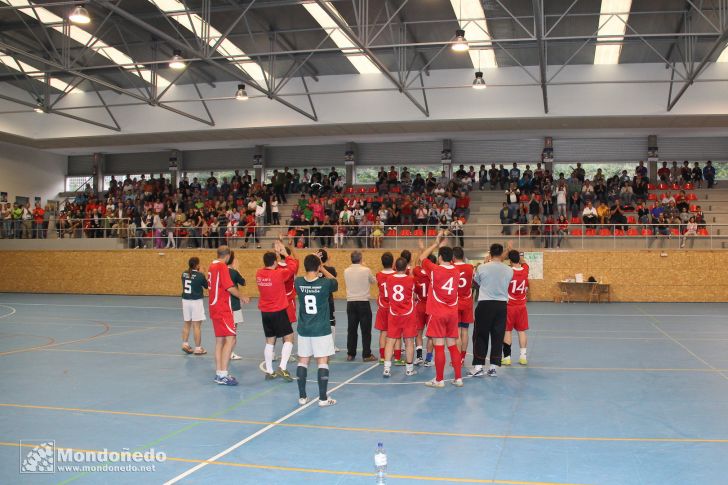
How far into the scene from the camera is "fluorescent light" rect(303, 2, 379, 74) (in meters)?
24.3

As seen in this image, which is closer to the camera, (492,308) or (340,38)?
(492,308)

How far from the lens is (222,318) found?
416 inches

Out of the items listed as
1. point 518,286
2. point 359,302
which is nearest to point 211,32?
point 359,302

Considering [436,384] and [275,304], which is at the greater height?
[275,304]

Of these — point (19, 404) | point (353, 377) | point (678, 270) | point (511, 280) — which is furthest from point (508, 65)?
point (19, 404)

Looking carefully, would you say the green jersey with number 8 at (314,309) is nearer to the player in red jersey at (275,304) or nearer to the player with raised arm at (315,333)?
the player with raised arm at (315,333)

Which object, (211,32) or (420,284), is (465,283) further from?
(211,32)

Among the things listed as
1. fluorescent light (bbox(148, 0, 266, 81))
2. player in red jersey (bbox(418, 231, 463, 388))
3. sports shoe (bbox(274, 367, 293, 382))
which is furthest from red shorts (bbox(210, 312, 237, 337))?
fluorescent light (bbox(148, 0, 266, 81))

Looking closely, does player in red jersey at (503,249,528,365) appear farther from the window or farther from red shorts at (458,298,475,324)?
the window

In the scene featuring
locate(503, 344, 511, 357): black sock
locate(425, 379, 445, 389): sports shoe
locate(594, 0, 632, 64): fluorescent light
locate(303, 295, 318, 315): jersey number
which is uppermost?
locate(594, 0, 632, 64): fluorescent light

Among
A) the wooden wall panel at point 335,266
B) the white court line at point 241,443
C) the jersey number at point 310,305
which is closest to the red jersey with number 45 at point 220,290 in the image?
the jersey number at point 310,305

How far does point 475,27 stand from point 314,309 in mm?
20290

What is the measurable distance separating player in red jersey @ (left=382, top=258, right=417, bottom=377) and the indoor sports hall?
52mm

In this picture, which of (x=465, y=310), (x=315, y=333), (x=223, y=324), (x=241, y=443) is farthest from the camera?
(x=465, y=310)
